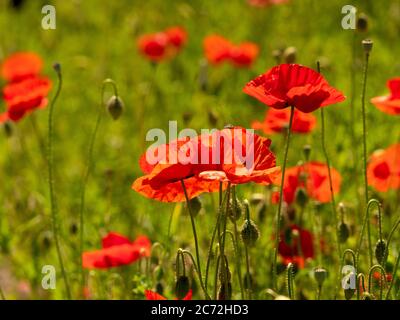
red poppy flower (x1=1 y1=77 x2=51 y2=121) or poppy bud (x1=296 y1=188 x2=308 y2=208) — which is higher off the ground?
red poppy flower (x1=1 y1=77 x2=51 y2=121)

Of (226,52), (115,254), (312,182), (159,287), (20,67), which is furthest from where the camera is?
(226,52)

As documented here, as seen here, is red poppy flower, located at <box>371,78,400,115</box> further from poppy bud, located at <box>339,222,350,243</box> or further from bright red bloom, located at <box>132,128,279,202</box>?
bright red bloom, located at <box>132,128,279,202</box>

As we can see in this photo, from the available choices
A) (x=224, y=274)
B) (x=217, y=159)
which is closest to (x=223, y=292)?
(x=224, y=274)

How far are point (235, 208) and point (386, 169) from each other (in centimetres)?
79

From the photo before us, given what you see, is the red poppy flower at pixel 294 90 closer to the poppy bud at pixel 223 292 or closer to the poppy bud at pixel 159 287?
the poppy bud at pixel 223 292

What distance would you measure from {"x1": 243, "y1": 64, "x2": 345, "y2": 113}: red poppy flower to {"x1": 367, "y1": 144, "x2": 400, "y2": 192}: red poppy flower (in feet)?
2.45

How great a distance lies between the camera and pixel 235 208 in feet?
5.71

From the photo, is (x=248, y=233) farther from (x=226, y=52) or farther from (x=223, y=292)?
(x=226, y=52)

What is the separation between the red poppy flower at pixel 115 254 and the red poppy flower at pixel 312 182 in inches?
16.1

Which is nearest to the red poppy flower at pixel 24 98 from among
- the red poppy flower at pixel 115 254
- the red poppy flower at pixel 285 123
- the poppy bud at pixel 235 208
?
the red poppy flower at pixel 115 254

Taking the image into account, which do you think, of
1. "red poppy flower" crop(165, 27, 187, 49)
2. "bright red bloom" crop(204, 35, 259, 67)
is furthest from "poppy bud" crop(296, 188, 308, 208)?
"red poppy flower" crop(165, 27, 187, 49)

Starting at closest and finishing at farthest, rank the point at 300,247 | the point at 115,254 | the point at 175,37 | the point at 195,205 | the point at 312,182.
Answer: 1. the point at 195,205
2. the point at 115,254
3. the point at 300,247
4. the point at 312,182
5. the point at 175,37

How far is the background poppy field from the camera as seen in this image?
2.42 meters
